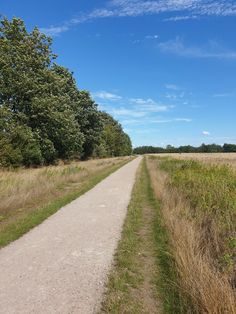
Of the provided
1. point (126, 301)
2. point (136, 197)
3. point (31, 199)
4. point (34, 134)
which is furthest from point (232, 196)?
point (34, 134)

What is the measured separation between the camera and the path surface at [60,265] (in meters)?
4.49

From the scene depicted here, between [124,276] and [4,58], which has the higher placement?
[4,58]

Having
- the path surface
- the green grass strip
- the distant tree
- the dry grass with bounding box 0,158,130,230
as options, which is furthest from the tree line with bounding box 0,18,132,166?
the distant tree

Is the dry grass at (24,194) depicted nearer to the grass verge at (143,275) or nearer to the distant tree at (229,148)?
the grass verge at (143,275)

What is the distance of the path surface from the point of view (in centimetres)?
449

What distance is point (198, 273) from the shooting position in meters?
4.71

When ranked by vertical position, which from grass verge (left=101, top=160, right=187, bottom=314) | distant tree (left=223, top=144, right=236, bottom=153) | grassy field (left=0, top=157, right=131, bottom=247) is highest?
distant tree (left=223, top=144, right=236, bottom=153)

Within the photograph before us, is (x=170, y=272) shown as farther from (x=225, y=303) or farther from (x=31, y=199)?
(x=31, y=199)

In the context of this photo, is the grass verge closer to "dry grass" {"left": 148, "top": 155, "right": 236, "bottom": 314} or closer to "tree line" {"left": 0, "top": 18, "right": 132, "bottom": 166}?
"dry grass" {"left": 148, "top": 155, "right": 236, "bottom": 314}

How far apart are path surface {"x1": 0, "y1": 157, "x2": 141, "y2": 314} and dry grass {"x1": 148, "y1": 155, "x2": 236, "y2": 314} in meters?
1.22

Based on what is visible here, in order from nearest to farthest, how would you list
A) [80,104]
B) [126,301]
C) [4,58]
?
[126,301]
[4,58]
[80,104]

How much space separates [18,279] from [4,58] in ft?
84.2

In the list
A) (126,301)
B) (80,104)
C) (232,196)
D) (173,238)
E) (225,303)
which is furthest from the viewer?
(80,104)

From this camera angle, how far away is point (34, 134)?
28609mm
